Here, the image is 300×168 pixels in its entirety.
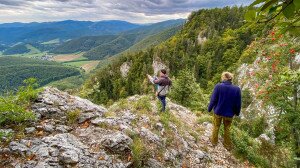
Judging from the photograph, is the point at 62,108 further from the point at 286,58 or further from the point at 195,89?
the point at 195,89

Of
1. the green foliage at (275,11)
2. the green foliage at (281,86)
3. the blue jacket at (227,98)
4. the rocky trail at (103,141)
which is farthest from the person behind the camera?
the green foliage at (281,86)

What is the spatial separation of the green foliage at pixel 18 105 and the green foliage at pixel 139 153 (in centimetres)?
304

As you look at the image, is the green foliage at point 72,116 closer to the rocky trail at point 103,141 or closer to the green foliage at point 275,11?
the rocky trail at point 103,141

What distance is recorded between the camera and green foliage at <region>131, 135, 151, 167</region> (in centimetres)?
699

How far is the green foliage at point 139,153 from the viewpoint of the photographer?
699 cm

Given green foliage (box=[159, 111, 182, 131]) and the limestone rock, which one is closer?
the limestone rock

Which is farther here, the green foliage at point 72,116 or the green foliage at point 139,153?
the green foliage at point 72,116

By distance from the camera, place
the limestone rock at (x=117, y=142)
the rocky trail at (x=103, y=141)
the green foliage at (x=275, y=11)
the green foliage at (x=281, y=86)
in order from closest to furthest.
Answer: the green foliage at (x=275, y=11)
the rocky trail at (x=103, y=141)
the limestone rock at (x=117, y=142)
the green foliage at (x=281, y=86)

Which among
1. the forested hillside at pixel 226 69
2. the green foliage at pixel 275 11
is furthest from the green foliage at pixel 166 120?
the green foliage at pixel 275 11

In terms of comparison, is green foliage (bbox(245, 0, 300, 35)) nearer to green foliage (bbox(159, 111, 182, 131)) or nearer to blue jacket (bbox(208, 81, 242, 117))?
blue jacket (bbox(208, 81, 242, 117))

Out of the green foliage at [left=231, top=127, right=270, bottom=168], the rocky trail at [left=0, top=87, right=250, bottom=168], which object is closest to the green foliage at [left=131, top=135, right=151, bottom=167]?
the rocky trail at [left=0, top=87, right=250, bottom=168]

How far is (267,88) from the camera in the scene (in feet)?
30.9

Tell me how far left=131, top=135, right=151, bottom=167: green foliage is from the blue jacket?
10.7 ft

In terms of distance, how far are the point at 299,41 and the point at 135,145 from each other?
8.53m
